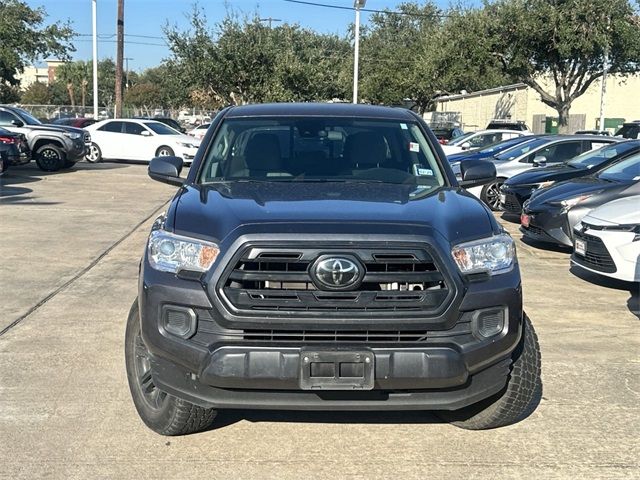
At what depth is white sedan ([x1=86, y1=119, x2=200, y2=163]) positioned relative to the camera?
24111 mm

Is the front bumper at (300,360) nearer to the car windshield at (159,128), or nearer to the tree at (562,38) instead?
the car windshield at (159,128)

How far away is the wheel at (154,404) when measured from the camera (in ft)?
12.7

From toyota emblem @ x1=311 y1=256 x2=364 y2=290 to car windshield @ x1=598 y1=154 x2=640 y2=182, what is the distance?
7.62m

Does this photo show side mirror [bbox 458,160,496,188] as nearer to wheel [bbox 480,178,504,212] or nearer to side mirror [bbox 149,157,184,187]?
side mirror [bbox 149,157,184,187]

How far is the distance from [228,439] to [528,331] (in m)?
1.74

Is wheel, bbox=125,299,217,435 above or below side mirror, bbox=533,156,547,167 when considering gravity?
below

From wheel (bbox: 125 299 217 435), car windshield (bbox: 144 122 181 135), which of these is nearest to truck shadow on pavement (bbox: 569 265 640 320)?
wheel (bbox: 125 299 217 435)

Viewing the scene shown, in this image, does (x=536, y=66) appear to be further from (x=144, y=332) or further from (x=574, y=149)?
(x=144, y=332)

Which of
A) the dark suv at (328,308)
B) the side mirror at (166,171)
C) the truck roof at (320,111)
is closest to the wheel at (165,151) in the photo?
the side mirror at (166,171)

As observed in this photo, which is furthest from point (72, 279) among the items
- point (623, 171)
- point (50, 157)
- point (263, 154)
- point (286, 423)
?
point (50, 157)

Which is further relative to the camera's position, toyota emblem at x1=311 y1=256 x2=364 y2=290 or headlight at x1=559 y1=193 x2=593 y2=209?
headlight at x1=559 y1=193 x2=593 y2=209

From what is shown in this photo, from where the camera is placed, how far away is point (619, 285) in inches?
319

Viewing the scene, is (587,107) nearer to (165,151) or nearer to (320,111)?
(165,151)

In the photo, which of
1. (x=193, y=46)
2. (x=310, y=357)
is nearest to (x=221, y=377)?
(x=310, y=357)
